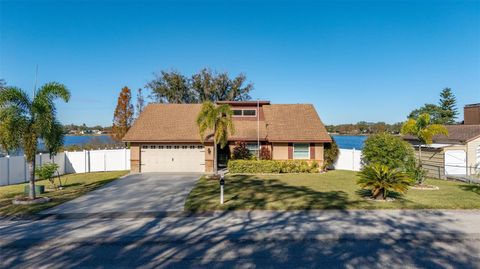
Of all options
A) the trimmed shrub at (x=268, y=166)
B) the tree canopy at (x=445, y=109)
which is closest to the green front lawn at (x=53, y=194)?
the trimmed shrub at (x=268, y=166)

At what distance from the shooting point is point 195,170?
21.2 metres

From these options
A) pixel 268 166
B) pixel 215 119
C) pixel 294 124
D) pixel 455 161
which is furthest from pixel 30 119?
pixel 455 161

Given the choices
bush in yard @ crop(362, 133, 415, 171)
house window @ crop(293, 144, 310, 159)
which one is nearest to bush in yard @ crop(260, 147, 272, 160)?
house window @ crop(293, 144, 310, 159)

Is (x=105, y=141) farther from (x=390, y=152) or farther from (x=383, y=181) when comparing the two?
(x=383, y=181)

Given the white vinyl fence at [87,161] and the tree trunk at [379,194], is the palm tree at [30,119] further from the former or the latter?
the tree trunk at [379,194]

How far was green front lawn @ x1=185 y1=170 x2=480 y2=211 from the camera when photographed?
34.9 ft

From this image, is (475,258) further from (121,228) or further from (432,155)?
(432,155)

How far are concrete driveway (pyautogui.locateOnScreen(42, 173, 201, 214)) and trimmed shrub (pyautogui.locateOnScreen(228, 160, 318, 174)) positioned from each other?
3.24 m

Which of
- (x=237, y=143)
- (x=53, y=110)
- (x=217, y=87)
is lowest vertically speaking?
(x=237, y=143)

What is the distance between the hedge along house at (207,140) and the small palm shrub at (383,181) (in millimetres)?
9930

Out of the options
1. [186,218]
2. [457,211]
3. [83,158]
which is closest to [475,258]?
[457,211]

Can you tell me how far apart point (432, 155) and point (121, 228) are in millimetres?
22109

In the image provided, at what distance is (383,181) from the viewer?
11.5m

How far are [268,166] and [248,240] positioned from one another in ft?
43.7
